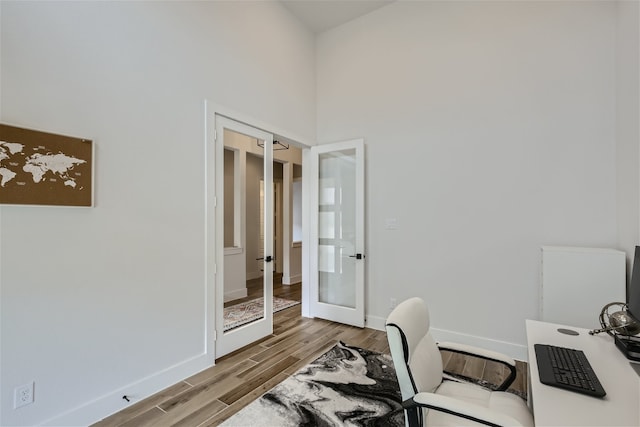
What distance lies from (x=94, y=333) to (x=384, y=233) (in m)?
3.03

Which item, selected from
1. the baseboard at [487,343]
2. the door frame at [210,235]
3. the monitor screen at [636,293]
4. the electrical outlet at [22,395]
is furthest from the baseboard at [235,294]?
the monitor screen at [636,293]

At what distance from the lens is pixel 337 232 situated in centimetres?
422

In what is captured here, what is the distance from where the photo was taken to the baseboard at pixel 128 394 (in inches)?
77.6

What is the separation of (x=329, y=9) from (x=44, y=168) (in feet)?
12.0

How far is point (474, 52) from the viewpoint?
3.30 meters

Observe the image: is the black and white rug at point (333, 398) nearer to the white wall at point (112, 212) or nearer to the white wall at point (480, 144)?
the white wall at point (112, 212)

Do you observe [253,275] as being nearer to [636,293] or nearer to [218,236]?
[218,236]

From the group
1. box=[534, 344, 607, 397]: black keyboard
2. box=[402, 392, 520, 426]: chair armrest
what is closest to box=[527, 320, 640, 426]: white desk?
box=[534, 344, 607, 397]: black keyboard

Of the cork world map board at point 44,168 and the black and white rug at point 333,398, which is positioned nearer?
the cork world map board at point 44,168

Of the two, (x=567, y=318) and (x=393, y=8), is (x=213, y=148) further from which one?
(x=567, y=318)

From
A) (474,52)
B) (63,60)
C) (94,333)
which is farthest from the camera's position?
(474,52)

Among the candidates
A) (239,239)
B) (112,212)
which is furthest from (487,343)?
(112,212)

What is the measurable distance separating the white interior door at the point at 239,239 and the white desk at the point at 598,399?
2551mm

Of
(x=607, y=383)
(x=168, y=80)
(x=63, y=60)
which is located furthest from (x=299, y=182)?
(x=607, y=383)
